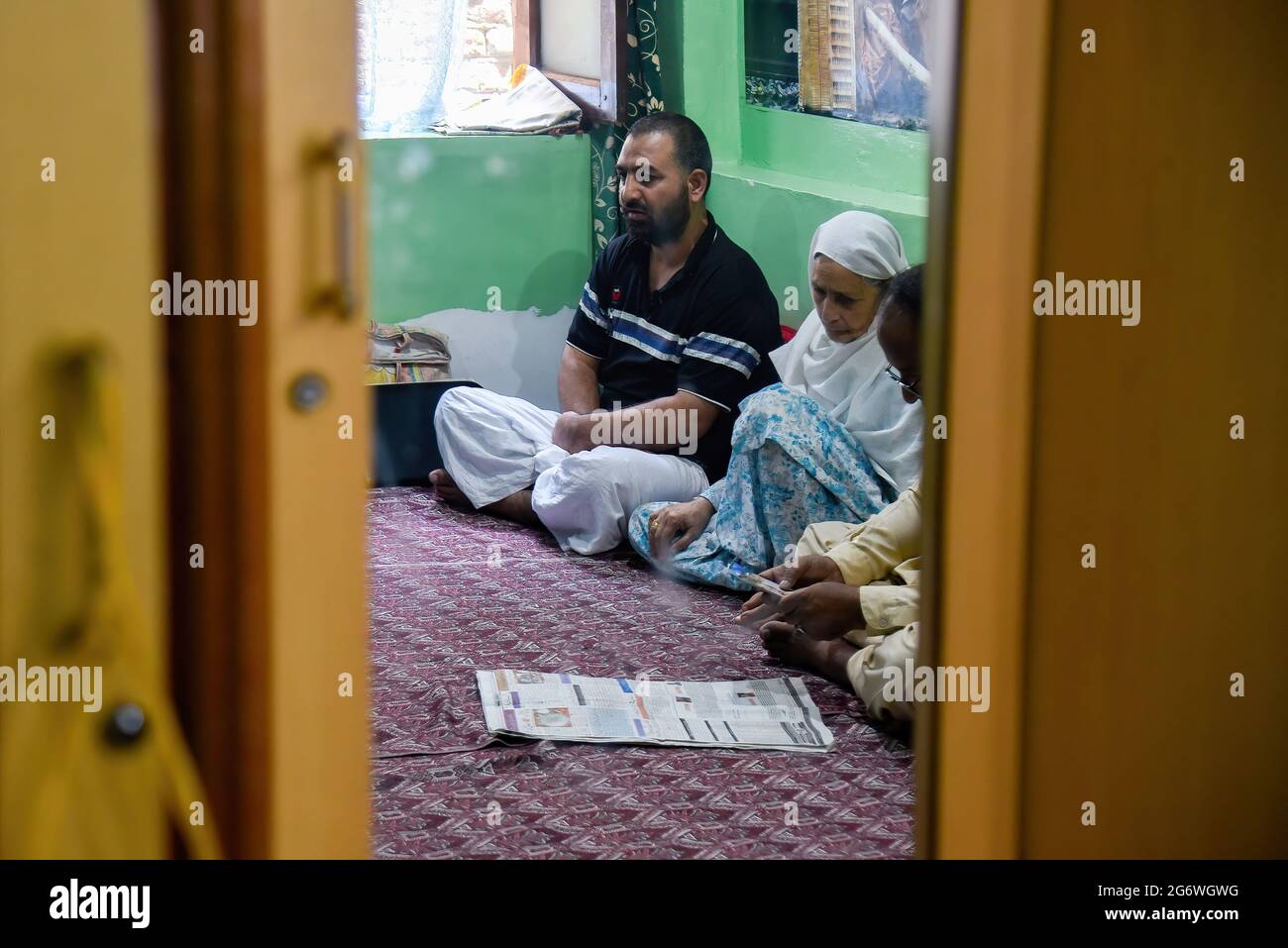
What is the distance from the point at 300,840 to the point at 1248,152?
1.11 metres

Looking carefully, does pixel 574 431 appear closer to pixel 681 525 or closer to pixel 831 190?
pixel 681 525

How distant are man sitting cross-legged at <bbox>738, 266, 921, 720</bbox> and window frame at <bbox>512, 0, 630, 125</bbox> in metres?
2.12

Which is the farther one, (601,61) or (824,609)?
(601,61)

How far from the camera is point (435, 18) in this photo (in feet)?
15.6

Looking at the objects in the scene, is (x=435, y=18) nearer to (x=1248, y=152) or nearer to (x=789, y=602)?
(x=789, y=602)

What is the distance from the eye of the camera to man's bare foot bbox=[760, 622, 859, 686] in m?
2.56

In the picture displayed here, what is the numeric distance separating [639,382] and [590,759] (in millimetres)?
1702

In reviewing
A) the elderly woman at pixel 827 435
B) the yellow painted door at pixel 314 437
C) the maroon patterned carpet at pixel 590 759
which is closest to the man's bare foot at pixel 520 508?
the maroon patterned carpet at pixel 590 759

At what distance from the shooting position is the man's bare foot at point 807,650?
2557 mm

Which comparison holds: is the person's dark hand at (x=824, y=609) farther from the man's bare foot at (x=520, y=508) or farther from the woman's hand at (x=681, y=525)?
the man's bare foot at (x=520, y=508)

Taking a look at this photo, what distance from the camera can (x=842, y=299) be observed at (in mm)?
3123

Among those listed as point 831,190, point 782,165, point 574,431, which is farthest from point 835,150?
point 574,431

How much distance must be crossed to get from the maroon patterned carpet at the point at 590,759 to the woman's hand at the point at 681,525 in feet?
0.28

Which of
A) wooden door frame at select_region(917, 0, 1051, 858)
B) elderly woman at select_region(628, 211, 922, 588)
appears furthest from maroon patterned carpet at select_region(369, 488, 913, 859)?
wooden door frame at select_region(917, 0, 1051, 858)
